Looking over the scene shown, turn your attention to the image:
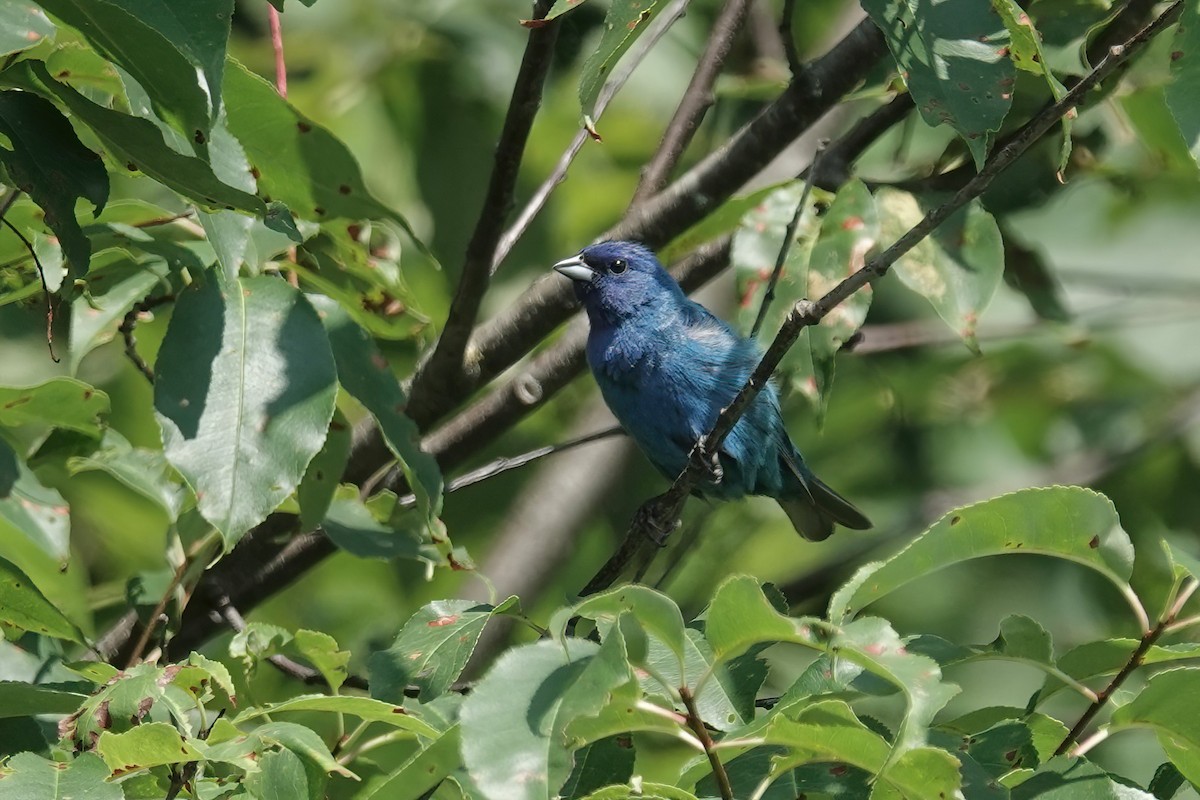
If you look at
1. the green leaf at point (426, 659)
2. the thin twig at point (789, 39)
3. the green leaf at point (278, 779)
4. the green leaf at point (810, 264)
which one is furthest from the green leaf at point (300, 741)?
the thin twig at point (789, 39)

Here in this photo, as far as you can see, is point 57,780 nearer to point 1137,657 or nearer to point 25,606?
point 25,606

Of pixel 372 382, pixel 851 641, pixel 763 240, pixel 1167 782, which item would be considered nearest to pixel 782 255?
pixel 763 240

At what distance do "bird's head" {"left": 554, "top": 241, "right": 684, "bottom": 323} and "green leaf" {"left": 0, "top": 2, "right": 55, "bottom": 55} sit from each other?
7.99 feet

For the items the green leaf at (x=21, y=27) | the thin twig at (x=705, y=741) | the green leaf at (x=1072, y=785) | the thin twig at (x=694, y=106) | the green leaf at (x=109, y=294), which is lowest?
the green leaf at (x=1072, y=785)

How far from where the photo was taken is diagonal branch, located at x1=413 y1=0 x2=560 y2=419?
3.03 metres

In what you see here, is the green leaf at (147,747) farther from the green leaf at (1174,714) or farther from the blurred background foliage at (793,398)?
the blurred background foliage at (793,398)

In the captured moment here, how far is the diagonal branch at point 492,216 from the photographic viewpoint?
303 cm

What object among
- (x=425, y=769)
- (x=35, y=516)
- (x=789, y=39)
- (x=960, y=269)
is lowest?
(x=35, y=516)

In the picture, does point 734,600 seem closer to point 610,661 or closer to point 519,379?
point 610,661

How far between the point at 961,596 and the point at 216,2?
451cm

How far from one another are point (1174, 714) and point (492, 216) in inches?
74.0

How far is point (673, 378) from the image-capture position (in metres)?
4.50

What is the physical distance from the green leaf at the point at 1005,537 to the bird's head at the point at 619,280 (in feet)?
7.89

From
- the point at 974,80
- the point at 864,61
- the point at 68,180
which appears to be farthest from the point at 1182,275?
the point at 68,180
